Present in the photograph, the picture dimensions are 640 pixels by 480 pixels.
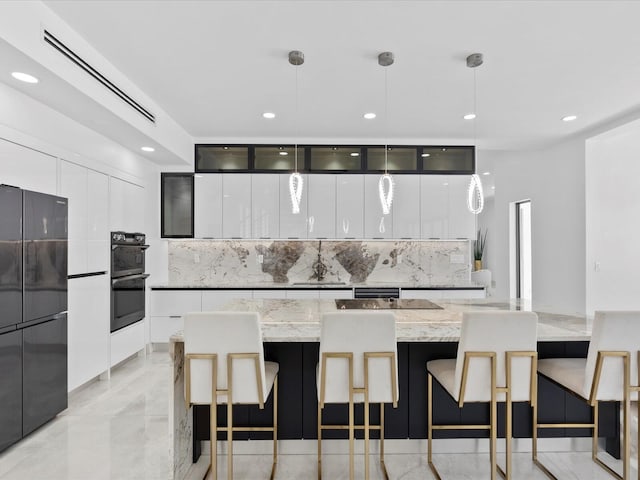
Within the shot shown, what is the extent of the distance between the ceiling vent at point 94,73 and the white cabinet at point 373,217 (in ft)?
8.94

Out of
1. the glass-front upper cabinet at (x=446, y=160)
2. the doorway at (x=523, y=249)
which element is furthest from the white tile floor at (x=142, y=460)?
the doorway at (x=523, y=249)

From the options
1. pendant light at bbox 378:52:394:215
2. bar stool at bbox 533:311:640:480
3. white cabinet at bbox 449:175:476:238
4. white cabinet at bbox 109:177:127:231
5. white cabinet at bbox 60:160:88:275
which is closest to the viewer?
bar stool at bbox 533:311:640:480

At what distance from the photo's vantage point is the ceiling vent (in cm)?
241

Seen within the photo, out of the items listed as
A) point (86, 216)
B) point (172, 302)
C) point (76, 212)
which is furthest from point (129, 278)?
point (76, 212)

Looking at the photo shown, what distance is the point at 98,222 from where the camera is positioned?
12.9 feet

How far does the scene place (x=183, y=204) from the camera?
5.31 metres

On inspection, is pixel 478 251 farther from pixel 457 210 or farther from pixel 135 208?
pixel 135 208

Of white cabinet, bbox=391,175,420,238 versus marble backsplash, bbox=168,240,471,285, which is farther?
marble backsplash, bbox=168,240,471,285

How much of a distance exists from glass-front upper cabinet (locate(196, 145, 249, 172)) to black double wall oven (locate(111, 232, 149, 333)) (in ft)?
4.04

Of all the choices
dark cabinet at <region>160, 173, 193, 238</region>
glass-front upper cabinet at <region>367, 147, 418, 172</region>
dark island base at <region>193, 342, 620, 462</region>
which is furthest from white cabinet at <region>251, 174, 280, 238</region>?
dark island base at <region>193, 342, 620, 462</region>

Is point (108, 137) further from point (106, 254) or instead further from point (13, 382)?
point (13, 382)

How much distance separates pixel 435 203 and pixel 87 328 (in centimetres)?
425

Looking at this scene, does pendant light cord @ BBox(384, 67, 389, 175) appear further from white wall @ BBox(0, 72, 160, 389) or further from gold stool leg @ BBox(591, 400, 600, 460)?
white wall @ BBox(0, 72, 160, 389)

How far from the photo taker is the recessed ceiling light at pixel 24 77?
2.50 metres
